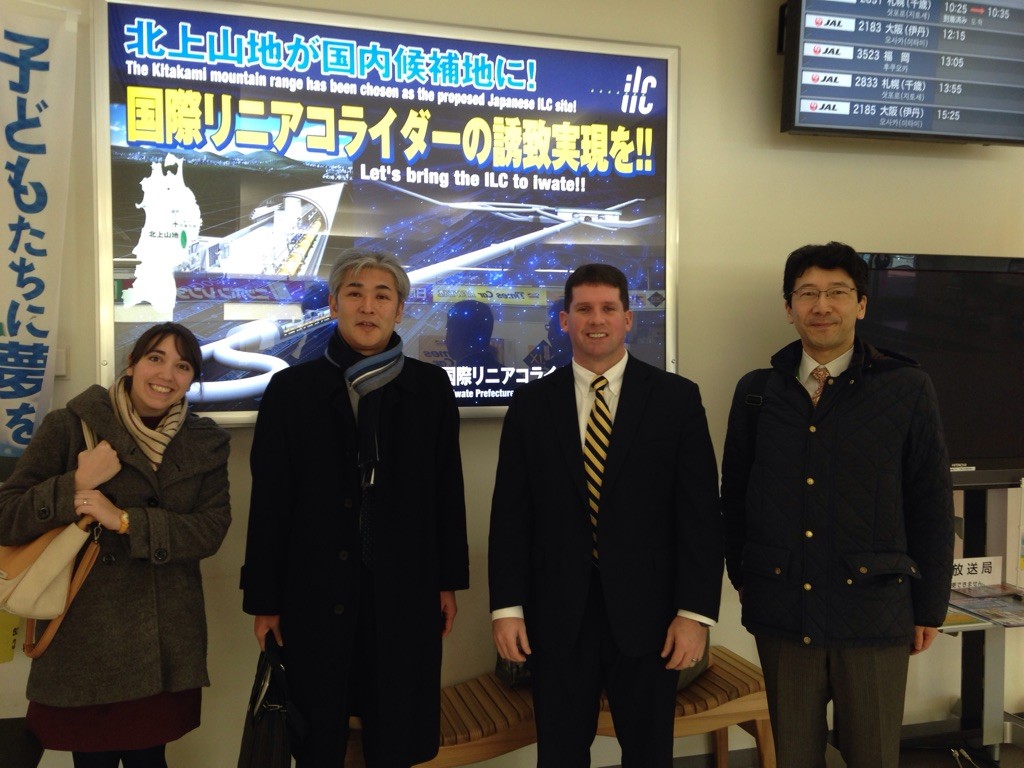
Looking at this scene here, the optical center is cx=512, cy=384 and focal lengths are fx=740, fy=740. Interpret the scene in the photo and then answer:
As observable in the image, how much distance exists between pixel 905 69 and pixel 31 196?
3.00 m

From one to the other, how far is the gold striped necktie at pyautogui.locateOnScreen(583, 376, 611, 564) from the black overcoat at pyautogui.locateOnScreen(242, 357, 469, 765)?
41 centimetres

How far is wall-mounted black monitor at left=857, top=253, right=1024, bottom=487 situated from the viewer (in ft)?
8.68

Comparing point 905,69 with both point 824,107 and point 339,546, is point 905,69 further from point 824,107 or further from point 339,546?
point 339,546

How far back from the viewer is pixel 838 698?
75.4 inches

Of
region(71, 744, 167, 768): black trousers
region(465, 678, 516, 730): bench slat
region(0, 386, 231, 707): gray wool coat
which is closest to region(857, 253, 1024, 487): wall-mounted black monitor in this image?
region(465, 678, 516, 730): bench slat

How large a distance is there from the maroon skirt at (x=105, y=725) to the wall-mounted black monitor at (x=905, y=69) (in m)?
2.73

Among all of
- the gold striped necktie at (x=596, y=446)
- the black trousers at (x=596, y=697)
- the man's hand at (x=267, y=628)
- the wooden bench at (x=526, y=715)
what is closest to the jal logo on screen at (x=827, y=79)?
the gold striped necktie at (x=596, y=446)

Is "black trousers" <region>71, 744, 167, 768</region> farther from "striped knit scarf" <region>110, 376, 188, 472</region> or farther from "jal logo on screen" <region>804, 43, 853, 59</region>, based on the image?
"jal logo on screen" <region>804, 43, 853, 59</region>

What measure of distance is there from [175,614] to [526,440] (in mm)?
979

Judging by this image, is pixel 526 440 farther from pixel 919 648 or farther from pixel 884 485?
pixel 919 648

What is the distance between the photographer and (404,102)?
97.7 inches

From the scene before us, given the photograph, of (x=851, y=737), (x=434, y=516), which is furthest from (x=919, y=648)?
(x=434, y=516)

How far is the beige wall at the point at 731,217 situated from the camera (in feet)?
8.03

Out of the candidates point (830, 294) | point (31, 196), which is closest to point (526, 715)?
point (830, 294)
